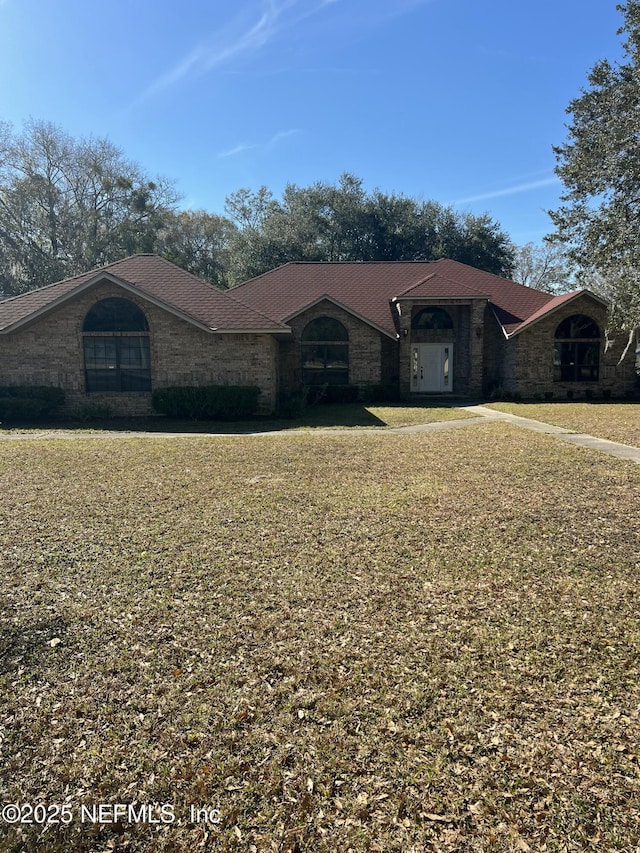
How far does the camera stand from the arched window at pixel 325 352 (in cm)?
2248

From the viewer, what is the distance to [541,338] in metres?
22.5

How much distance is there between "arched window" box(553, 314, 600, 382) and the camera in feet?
73.9

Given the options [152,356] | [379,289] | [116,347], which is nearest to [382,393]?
[379,289]

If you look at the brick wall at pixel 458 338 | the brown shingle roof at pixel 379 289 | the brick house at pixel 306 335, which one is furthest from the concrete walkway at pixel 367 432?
the brown shingle roof at pixel 379 289

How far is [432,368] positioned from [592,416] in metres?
9.50

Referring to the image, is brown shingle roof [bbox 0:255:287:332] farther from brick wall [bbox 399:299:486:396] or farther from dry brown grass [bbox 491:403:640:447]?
dry brown grass [bbox 491:403:640:447]

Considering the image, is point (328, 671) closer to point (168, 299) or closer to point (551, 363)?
point (168, 299)

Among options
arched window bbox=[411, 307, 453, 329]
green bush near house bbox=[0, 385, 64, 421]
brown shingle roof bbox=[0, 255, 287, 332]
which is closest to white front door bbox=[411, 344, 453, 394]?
arched window bbox=[411, 307, 453, 329]

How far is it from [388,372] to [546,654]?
20265 millimetres

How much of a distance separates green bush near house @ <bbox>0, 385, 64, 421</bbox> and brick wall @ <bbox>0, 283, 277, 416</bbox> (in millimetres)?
554

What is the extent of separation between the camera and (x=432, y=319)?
24406mm

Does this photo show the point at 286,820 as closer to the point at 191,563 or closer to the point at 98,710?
the point at 98,710

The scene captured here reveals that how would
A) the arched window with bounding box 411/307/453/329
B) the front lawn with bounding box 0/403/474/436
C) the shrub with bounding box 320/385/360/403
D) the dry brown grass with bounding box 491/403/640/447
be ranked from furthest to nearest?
the arched window with bounding box 411/307/453/329
the shrub with bounding box 320/385/360/403
the front lawn with bounding box 0/403/474/436
the dry brown grass with bounding box 491/403/640/447

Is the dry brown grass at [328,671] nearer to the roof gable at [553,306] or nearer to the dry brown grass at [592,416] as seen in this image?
the dry brown grass at [592,416]
